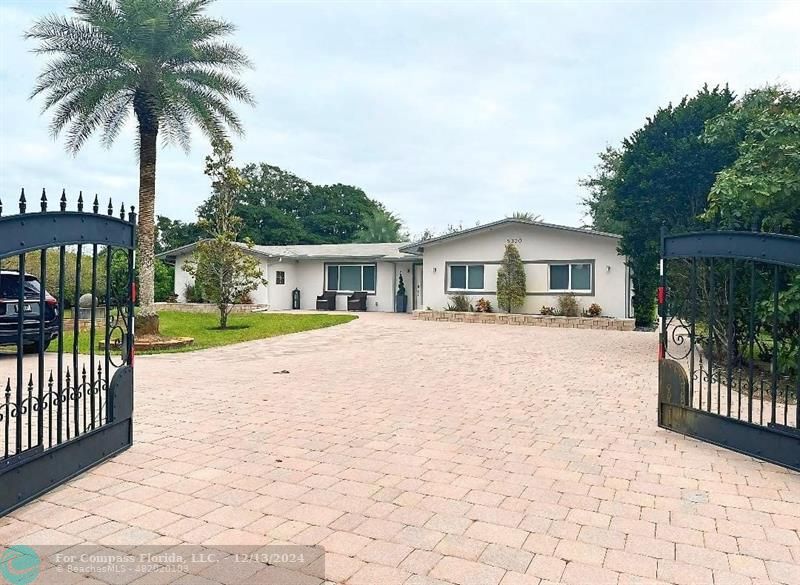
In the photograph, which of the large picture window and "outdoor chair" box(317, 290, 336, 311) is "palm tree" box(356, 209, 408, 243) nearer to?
the large picture window

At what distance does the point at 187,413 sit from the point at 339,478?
2.83 metres

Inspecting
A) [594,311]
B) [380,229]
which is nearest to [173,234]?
[380,229]

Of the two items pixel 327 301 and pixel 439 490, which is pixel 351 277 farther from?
pixel 439 490

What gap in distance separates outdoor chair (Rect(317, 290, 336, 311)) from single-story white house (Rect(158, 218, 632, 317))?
0.98 ft

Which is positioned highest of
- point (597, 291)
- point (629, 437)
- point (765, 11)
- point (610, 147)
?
point (610, 147)

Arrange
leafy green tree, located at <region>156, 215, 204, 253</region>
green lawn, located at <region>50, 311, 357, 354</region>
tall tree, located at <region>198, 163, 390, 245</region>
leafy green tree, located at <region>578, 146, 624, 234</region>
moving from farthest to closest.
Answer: tall tree, located at <region>198, 163, 390, 245</region>, leafy green tree, located at <region>156, 215, 204, 253</region>, leafy green tree, located at <region>578, 146, 624, 234</region>, green lawn, located at <region>50, 311, 357, 354</region>

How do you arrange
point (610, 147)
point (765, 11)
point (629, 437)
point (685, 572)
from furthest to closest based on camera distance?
point (610, 147)
point (765, 11)
point (629, 437)
point (685, 572)

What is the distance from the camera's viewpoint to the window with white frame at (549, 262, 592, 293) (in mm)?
19641

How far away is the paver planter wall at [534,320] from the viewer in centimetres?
1800

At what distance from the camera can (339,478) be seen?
402cm

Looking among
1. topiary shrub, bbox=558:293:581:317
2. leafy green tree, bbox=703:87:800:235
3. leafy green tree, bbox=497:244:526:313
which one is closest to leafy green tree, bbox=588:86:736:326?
leafy green tree, bbox=703:87:800:235

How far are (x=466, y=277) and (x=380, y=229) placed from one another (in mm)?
25864

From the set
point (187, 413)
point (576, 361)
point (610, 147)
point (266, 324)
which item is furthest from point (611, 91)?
point (610, 147)

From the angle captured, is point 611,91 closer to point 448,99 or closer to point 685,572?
point 448,99
